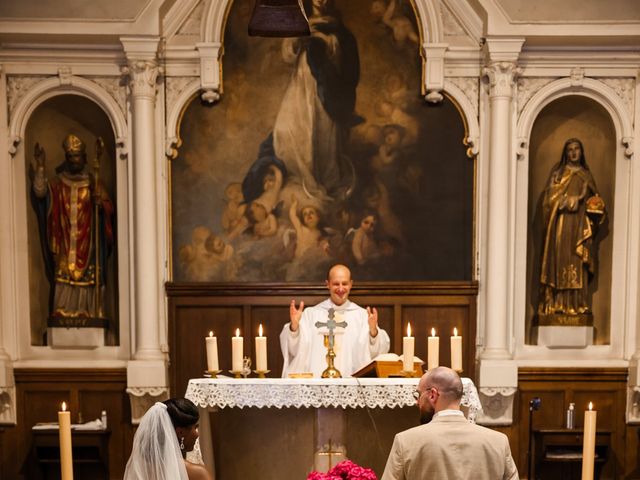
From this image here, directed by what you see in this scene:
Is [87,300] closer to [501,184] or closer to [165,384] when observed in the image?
[165,384]

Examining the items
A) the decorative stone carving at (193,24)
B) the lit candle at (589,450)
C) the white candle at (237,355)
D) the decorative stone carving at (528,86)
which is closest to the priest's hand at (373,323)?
the white candle at (237,355)

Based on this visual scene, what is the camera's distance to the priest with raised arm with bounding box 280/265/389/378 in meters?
6.72

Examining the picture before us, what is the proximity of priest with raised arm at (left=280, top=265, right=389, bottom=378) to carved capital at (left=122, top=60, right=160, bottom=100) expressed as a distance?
2732mm

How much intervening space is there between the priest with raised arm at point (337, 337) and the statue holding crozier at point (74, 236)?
247 centimetres

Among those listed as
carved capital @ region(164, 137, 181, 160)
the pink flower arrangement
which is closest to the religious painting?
carved capital @ region(164, 137, 181, 160)

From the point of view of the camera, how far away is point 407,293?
8242 mm

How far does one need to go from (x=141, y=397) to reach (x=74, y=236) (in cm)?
183

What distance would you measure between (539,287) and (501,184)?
1285 mm

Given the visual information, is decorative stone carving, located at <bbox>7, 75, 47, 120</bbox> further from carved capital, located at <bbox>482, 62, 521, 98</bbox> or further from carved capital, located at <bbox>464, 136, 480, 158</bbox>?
carved capital, located at <bbox>482, 62, 521, 98</bbox>

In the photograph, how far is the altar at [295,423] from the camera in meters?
5.79

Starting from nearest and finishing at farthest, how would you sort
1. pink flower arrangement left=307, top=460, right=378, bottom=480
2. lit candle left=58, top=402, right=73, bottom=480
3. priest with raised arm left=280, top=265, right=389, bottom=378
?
pink flower arrangement left=307, top=460, right=378, bottom=480 < lit candle left=58, top=402, right=73, bottom=480 < priest with raised arm left=280, top=265, right=389, bottom=378

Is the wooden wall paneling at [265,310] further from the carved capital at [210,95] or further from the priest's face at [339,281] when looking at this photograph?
the carved capital at [210,95]

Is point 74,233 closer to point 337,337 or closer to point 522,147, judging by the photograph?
point 337,337

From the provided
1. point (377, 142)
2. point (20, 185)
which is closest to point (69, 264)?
point (20, 185)
